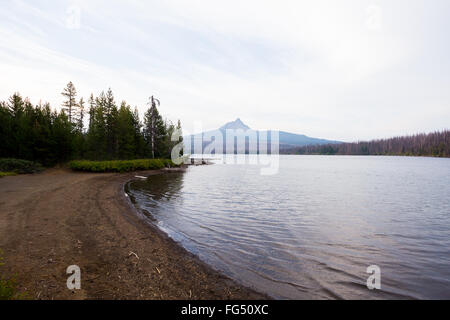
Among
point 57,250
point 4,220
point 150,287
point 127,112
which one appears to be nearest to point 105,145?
point 127,112

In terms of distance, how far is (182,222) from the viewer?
37.2ft

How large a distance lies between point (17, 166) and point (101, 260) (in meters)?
31.0

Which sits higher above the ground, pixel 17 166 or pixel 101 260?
pixel 17 166

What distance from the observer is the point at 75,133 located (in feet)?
124

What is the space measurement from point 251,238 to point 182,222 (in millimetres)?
4002

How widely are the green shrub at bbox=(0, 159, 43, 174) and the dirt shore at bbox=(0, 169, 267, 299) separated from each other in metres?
22.0

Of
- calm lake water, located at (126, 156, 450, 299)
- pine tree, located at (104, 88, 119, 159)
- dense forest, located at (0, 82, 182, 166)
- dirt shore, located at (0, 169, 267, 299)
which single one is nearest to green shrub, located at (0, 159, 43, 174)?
dense forest, located at (0, 82, 182, 166)

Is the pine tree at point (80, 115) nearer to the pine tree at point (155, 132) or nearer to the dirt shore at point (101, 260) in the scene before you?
the pine tree at point (155, 132)

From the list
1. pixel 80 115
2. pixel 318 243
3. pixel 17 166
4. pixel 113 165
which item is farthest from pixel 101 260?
pixel 80 115

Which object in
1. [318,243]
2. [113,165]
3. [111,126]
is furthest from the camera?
[111,126]

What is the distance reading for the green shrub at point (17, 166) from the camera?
2617cm

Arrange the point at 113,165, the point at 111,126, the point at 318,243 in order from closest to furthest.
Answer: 1. the point at 318,243
2. the point at 113,165
3. the point at 111,126

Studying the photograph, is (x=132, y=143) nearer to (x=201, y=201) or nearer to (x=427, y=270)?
(x=201, y=201)

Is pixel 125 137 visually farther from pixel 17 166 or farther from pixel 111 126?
pixel 17 166
